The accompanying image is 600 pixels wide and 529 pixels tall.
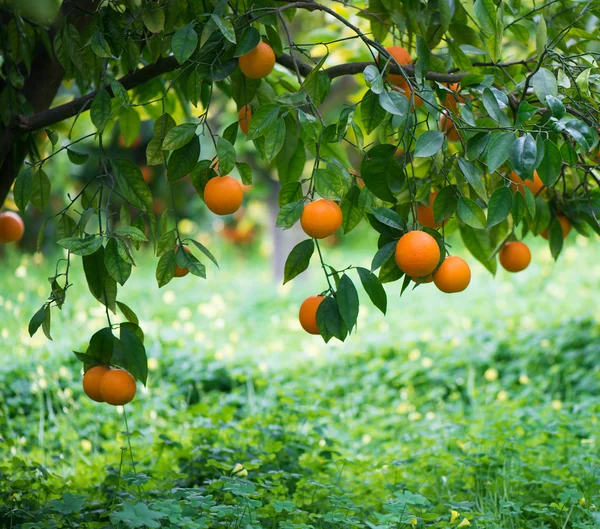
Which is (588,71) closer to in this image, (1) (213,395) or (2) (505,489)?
(2) (505,489)

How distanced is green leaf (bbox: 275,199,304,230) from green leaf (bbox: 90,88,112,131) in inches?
15.5

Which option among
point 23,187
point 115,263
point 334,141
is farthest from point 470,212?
point 23,187

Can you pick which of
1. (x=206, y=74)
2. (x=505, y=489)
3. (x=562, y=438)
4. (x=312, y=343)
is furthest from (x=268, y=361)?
(x=206, y=74)

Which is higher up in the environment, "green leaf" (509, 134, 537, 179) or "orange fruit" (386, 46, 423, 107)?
"orange fruit" (386, 46, 423, 107)

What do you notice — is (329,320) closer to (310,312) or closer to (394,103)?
(310,312)

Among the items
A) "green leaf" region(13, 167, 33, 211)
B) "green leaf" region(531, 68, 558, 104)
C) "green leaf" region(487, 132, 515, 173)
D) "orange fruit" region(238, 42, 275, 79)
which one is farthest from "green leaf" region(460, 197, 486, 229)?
"green leaf" region(13, 167, 33, 211)

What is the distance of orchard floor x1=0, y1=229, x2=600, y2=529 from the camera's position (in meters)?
1.60

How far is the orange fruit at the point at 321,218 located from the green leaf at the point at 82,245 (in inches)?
13.8

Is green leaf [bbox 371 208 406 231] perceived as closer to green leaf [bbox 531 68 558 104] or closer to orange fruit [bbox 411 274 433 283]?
orange fruit [bbox 411 274 433 283]

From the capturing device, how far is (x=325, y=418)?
8.85ft

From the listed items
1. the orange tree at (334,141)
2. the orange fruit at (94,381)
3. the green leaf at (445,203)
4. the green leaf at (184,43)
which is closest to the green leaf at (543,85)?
the orange tree at (334,141)

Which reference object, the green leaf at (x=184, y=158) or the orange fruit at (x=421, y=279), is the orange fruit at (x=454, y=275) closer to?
the orange fruit at (x=421, y=279)

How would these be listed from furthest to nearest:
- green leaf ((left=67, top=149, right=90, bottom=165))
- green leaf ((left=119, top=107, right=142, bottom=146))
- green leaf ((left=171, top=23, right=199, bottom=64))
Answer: green leaf ((left=119, top=107, right=142, bottom=146)), green leaf ((left=67, top=149, right=90, bottom=165)), green leaf ((left=171, top=23, right=199, bottom=64))

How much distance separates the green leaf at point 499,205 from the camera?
115 cm
